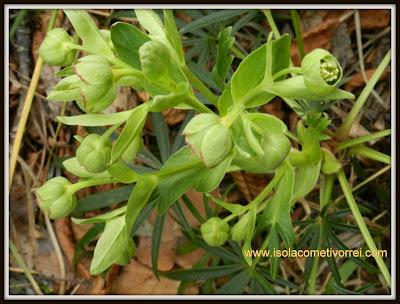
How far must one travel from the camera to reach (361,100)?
4.11 ft

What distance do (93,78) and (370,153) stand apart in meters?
0.72

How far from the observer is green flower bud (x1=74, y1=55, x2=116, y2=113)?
770 mm

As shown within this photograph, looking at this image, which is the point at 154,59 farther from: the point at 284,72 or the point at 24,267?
the point at 24,267

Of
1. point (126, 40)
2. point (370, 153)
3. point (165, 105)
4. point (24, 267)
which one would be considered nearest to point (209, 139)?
point (165, 105)

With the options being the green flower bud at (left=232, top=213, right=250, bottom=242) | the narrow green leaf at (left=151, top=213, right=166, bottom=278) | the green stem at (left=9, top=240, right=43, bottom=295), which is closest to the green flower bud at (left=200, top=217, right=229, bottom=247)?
the green flower bud at (left=232, top=213, right=250, bottom=242)

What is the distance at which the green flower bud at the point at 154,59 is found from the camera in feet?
2.55

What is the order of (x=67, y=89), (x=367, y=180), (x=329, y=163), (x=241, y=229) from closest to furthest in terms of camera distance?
(x=67, y=89) < (x=241, y=229) < (x=329, y=163) < (x=367, y=180)

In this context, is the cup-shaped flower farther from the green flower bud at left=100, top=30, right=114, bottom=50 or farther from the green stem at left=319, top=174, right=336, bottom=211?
the green stem at left=319, top=174, right=336, bottom=211

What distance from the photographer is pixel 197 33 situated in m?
1.29

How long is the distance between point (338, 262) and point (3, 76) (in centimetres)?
88

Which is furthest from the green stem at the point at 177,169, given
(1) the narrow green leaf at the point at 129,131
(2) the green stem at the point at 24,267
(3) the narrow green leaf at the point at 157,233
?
(2) the green stem at the point at 24,267

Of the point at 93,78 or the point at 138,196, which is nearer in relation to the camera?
the point at 93,78

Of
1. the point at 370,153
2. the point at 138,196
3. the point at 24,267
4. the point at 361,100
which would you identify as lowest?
the point at 24,267

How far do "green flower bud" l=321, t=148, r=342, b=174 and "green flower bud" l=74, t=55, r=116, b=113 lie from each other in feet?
1.91
